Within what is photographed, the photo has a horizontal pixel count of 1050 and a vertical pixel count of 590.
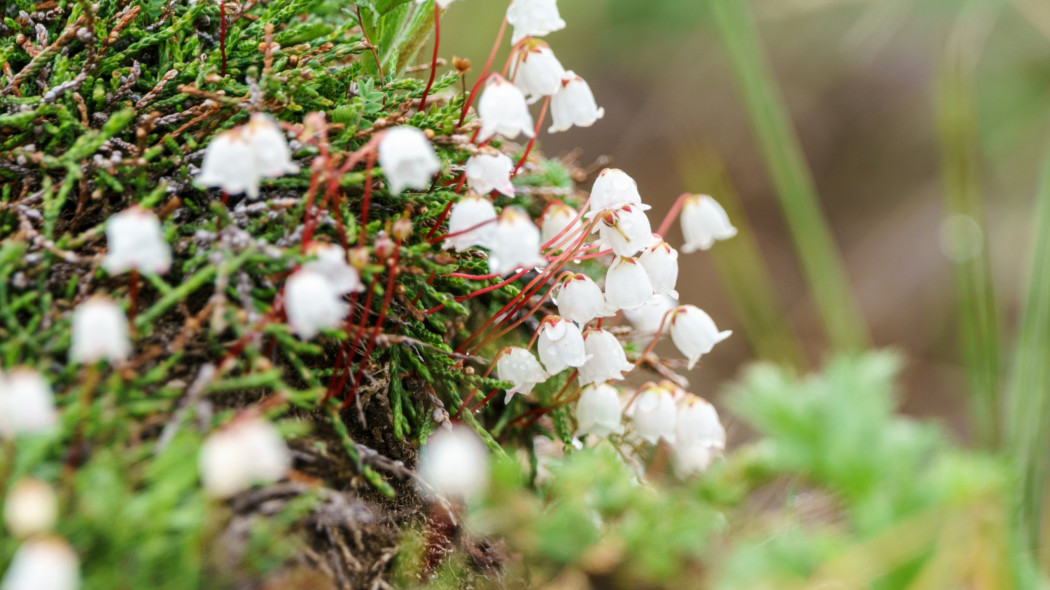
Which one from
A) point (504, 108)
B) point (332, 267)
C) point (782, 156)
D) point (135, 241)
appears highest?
point (782, 156)

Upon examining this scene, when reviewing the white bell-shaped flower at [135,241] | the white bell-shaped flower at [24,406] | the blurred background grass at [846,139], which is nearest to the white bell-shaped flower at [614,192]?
the white bell-shaped flower at [135,241]

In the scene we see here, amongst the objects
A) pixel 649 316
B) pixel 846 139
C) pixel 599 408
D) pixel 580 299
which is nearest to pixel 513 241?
pixel 580 299

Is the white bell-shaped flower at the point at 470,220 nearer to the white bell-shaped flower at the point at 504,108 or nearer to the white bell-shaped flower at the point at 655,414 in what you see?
the white bell-shaped flower at the point at 504,108

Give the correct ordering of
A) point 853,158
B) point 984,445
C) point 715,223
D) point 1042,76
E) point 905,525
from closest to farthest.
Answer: point 905,525 → point 715,223 → point 984,445 → point 1042,76 → point 853,158

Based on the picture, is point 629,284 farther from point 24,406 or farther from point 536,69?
point 24,406

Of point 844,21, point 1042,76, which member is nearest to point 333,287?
point 1042,76

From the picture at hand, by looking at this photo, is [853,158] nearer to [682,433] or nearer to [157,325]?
[682,433]
